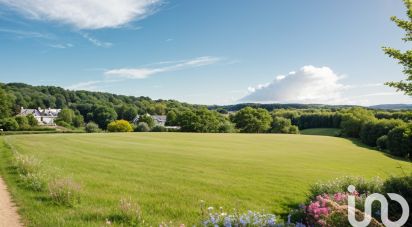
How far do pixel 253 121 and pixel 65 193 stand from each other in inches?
4182

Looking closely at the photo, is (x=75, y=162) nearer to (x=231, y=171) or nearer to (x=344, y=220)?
(x=231, y=171)

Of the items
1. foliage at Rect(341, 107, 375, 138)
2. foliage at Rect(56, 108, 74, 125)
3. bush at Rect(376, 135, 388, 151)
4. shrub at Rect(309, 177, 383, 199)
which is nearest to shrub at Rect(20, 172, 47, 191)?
shrub at Rect(309, 177, 383, 199)

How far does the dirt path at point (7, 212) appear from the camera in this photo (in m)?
10.0

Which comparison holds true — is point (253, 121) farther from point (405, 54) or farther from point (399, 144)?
point (405, 54)

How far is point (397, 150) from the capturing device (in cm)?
7119

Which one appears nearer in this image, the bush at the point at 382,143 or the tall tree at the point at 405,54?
the tall tree at the point at 405,54

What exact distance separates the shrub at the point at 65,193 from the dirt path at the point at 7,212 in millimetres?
1273

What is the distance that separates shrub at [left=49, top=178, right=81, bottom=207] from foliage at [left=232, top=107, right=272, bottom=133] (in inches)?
4127

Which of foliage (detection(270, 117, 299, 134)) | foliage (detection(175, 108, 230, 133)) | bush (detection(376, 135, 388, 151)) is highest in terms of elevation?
foliage (detection(175, 108, 230, 133))

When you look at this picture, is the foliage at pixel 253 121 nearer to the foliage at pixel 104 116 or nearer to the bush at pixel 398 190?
the foliage at pixel 104 116

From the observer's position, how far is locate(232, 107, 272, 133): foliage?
116 m
